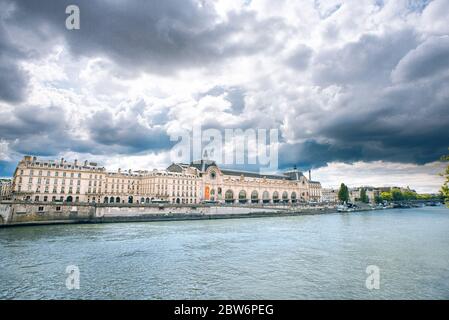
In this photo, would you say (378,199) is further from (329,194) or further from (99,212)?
(99,212)

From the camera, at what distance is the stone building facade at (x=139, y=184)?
2645 inches

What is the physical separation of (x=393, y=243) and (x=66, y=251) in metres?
30.7

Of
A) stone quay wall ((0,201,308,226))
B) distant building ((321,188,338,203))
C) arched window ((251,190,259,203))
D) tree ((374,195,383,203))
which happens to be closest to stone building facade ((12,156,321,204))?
arched window ((251,190,259,203))

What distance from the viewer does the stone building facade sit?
6719cm

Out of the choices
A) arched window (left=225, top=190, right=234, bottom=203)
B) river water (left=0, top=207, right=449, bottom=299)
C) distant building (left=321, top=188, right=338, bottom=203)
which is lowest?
river water (left=0, top=207, right=449, bottom=299)

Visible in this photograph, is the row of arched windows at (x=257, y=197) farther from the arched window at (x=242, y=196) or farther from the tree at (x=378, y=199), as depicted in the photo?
the tree at (x=378, y=199)

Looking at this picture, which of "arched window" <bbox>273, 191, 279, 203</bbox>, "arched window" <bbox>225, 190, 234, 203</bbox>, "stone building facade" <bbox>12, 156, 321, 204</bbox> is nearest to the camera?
"stone building facade" <bbox>12, 156, 321, 204</bbox>

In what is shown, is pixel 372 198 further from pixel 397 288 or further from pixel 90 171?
pixel 397 288

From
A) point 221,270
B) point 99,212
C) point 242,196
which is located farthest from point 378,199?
point 221,270

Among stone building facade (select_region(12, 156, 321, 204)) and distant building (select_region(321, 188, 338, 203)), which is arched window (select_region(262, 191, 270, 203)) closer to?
stone building facade (select_region(12, 156, 321, 204))
